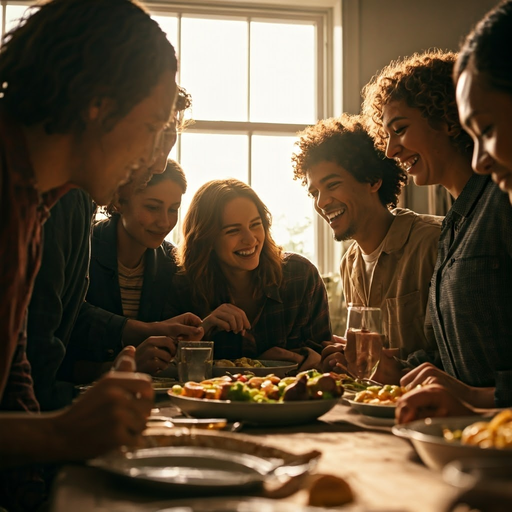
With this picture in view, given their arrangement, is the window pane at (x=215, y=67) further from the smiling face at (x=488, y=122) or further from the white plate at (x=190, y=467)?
the white plate at (x=190, y=467)

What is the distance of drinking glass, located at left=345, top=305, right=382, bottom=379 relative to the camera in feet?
5.74

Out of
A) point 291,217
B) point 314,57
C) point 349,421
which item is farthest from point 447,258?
point 314,57

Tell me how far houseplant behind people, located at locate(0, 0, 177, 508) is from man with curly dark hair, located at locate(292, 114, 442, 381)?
5.43 feet

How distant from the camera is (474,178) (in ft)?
6.76

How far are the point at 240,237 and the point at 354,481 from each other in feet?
6.87

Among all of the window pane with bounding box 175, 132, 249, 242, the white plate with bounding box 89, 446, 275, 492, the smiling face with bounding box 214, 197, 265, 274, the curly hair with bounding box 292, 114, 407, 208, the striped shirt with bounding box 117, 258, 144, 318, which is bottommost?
the white plate with bounding box 89, 446, 275, 492

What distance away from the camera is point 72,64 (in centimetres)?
129

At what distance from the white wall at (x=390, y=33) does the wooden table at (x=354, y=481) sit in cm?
378

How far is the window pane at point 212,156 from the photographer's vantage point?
16.0 ft

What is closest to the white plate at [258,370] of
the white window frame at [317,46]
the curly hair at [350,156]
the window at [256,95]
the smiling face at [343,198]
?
the smiling face at [343,198]

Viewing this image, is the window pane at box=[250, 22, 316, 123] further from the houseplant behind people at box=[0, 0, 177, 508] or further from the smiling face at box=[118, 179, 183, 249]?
the houseplant behind people at box=[0, 0, 177, 508]

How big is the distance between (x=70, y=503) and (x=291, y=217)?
4.31 m

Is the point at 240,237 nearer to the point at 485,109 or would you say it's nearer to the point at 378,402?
the point at 378,402

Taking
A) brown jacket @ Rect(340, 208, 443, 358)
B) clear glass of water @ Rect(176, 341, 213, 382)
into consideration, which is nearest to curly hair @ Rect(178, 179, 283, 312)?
brown jacket @ Rect(340, 208, 443, 358)
